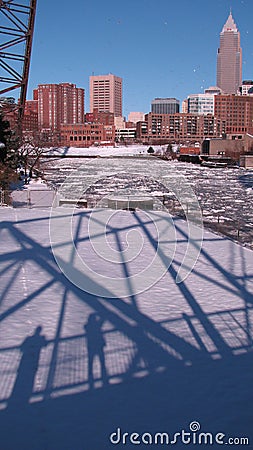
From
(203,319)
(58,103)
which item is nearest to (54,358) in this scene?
(203,319)

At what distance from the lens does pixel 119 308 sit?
566 centimetres

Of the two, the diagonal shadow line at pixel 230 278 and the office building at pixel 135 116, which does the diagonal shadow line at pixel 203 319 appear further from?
the office building at pixel 135 116

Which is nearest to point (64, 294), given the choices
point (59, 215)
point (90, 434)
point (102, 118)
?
point (90, 434)

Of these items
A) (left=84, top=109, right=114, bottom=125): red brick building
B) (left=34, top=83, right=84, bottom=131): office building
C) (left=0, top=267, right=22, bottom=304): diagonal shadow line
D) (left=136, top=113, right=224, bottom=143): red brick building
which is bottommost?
(left=0, top=267, right=22, bottom=304): diagonal shadow line

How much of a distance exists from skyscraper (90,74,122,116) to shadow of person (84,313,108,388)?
136201mm

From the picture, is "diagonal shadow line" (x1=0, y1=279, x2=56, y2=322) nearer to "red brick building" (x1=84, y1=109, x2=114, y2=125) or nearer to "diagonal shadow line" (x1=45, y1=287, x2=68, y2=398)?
"diagonal shadow line" (x1=45, y1=287, x2=68, y2=398)

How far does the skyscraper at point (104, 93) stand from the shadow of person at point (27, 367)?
5380 inches

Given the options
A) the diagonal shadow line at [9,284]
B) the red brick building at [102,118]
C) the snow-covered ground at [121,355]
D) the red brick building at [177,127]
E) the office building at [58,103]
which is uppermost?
the office building at [58,103]

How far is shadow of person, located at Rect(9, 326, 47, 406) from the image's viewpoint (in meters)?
3.78

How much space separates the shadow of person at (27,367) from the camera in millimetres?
3776

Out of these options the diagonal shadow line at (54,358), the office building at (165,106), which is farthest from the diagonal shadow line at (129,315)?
the office building at (165,106)

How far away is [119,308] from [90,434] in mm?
2358

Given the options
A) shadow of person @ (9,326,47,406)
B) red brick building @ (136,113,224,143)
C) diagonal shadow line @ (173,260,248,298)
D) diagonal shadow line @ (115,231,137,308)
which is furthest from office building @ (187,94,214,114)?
shadow of person @ (9,326,47,406)

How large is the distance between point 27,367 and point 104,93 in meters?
141
